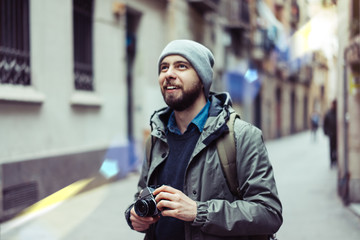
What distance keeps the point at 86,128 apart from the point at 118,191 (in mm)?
1534

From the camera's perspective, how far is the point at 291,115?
35.3 meters

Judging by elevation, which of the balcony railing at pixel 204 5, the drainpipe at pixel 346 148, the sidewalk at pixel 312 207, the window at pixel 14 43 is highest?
the balcony railing at pixel 204 5

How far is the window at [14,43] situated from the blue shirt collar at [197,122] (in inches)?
210

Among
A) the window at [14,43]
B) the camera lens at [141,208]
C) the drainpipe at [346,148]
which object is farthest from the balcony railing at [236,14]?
the camera lens at [141,208]

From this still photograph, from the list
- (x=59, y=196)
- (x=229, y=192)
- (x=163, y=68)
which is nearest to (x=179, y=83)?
(x=163, y=68)

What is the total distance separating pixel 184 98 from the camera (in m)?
2.12

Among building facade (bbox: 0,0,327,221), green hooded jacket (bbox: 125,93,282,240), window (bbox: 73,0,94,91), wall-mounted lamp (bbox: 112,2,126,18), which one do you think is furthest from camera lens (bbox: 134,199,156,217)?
wall-mounted lamp (bbox: 112,2,126,18)

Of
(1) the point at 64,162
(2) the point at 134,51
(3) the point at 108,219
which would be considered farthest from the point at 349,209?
(2) the point at 134,51

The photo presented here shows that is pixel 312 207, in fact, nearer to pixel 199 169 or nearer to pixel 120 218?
pixel 120 218

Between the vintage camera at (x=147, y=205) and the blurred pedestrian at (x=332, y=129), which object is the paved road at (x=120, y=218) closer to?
the blurred pedestrian at (x=332, y=129)

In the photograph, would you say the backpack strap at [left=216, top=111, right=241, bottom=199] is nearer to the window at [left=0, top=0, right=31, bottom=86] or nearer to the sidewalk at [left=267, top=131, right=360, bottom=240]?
the sidewalk at [left=267, top=131, right=360, bottom=240]

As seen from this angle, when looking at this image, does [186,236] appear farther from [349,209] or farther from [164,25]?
[164,25]

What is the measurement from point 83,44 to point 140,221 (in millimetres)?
8327

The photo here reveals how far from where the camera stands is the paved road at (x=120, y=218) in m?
5.93
